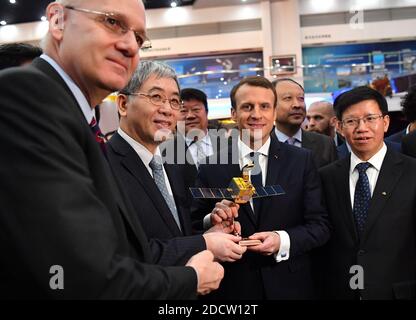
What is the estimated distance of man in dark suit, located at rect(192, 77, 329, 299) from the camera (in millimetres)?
1865

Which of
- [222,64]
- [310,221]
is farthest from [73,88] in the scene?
[222,64]

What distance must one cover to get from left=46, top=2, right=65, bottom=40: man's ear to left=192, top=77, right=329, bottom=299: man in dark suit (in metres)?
0.93

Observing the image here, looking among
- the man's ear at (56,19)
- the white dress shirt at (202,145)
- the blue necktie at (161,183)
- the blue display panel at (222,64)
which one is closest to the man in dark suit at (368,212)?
the blue necktie at (161,183)

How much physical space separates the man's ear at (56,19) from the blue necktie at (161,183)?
2.50ft

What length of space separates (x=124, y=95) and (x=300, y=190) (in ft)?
3.19

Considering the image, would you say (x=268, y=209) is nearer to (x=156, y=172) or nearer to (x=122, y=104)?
(x=156, y=172)

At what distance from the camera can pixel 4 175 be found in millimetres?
777

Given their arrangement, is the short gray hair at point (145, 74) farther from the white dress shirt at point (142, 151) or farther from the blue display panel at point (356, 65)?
the blue display panel at point (356, 65)

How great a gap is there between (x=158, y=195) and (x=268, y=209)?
595 mm

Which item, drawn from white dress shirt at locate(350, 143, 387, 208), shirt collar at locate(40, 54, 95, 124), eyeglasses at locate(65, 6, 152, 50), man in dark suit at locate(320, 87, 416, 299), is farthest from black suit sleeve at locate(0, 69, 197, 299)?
white dress shirt at locate(350, 143, 387, 208)

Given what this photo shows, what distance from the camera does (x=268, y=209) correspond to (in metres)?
1.96

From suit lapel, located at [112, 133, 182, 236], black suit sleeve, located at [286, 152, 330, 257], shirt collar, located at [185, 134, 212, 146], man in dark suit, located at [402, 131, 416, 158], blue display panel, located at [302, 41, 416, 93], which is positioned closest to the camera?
suit lapel, located at [112, 133, 182, 236]

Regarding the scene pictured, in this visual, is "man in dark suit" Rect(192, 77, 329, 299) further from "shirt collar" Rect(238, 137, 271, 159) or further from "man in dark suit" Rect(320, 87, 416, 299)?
"man in dark suit" Rect(320, 87, 416, 299)
